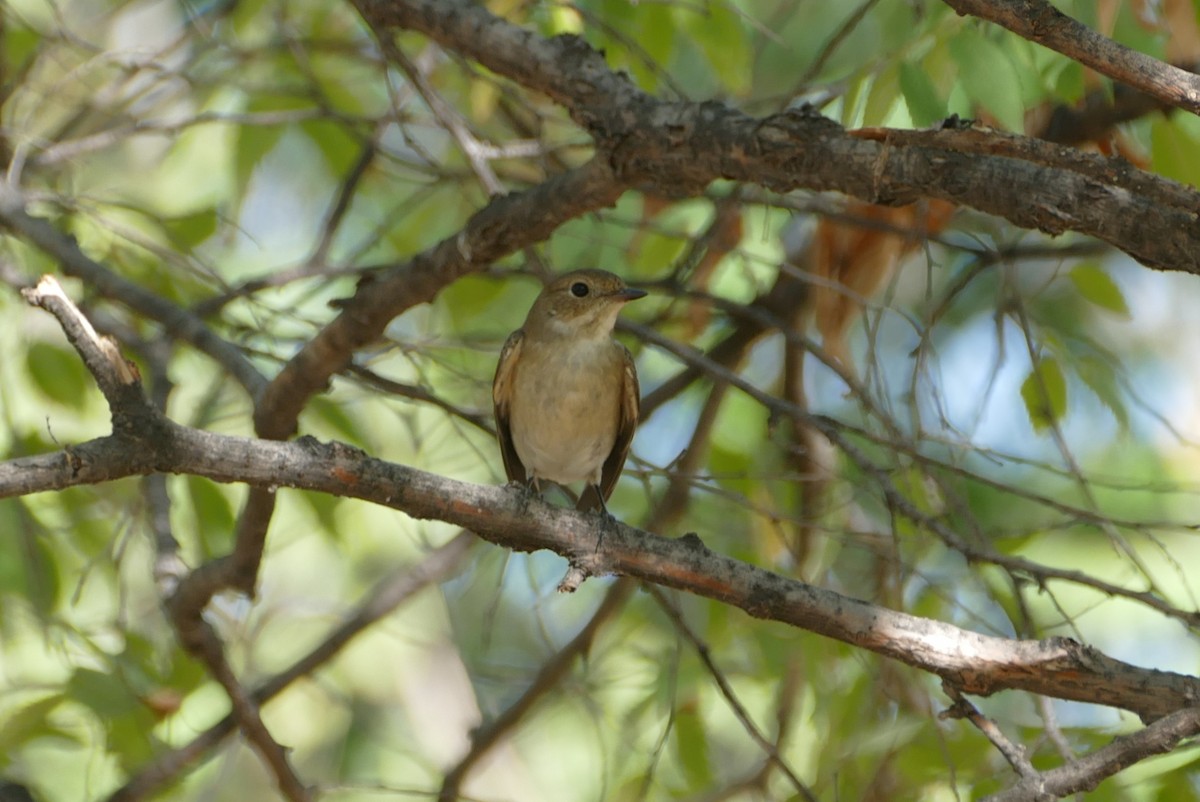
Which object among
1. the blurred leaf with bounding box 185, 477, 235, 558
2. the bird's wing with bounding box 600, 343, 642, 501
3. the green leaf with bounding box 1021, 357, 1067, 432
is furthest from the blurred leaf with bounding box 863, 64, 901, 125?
the blurred leaf with bounding box 185, 477, 235, 558

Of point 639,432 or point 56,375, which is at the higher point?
point 639,432

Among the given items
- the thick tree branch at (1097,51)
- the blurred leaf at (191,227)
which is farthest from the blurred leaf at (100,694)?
the thick tree branch at (1097,51)

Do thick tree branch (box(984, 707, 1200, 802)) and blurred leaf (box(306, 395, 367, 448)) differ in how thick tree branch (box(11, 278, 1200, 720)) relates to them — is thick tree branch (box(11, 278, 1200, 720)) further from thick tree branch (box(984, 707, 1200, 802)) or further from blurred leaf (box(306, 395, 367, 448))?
blurred leaf (box(306, 395, 367, 448))

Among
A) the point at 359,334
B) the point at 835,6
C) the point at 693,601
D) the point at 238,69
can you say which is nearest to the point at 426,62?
the point at 238,69

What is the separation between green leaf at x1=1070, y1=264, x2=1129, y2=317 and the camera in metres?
4.04

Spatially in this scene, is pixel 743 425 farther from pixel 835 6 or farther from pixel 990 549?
pixel 990 549

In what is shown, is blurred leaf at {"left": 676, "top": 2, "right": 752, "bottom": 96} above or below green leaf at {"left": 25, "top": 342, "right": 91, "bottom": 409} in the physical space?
above

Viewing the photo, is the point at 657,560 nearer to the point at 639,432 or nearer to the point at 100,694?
the point at 100,694

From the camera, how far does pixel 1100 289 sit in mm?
4051

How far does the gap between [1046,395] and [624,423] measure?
6.34 ft

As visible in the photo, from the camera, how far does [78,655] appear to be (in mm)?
4301

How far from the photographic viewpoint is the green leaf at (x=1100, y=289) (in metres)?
4.04

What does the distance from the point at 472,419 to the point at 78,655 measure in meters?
1.56

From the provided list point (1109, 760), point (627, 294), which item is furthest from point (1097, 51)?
point (627, 294)
